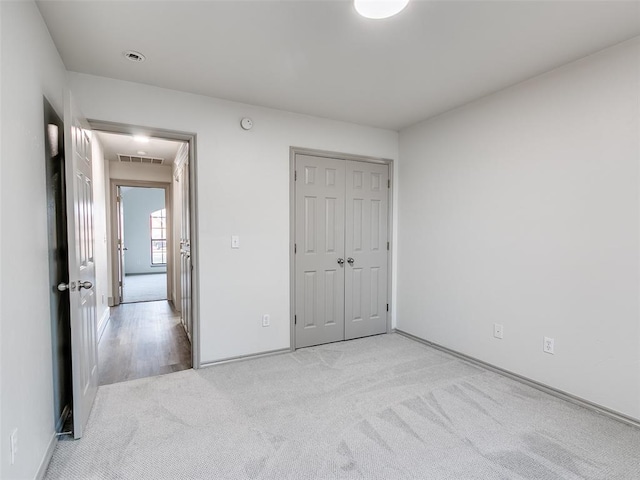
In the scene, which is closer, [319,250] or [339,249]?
[319,250]

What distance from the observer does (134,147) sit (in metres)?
4.51

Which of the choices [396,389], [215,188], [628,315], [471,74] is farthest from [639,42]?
[215,188]

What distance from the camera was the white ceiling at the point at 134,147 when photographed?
161 inches

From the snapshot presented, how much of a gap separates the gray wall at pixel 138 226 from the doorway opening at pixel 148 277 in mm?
576

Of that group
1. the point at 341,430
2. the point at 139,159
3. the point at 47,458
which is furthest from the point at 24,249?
the point at 139,159

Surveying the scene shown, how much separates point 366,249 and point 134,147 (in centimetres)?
342

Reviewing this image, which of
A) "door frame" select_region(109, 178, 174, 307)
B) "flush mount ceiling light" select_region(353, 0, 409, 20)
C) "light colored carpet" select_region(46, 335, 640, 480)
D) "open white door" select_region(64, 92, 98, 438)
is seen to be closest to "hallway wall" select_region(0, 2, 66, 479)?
"open white door" select_region(64, 92, 98, 438)

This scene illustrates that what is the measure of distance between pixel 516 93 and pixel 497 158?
52 centimetres

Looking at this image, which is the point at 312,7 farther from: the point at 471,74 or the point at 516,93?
the point at 516,93

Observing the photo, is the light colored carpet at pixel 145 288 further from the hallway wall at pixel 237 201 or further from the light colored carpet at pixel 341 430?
the light colored carpet at pixel 341 430

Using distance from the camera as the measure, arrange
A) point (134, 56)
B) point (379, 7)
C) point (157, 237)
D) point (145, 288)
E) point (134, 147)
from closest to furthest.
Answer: point (379, 7), point (134, 56), point (134, 147), point (145, 288), point (157, 237)

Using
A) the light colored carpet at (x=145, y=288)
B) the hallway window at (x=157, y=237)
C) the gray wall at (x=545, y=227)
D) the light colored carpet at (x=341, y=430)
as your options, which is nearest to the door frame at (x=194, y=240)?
the light colored carpet at (x=341, y=430)

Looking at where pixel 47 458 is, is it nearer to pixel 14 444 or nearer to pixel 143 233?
pixel 14 444

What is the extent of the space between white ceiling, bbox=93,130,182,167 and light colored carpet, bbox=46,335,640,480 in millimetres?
2875
